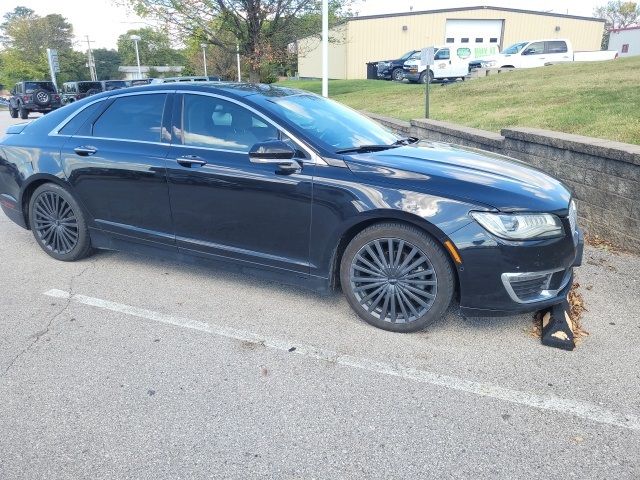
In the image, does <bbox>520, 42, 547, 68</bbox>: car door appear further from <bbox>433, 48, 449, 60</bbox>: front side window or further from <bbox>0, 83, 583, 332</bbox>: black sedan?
<bbox>0, 83, 583, 332</bbox>: black sedan

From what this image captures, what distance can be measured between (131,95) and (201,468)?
3223 millimetres

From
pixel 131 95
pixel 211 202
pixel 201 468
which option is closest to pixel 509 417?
pixel 201 468

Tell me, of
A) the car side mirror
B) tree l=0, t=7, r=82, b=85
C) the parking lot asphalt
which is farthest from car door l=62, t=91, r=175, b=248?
tree l=0, t=7, r=82, b=85

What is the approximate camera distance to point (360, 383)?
2861 millimetres

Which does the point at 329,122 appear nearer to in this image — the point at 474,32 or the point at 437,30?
the point at 437,30

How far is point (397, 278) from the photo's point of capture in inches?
131

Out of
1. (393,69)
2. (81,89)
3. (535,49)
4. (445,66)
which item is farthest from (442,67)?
(81,89)

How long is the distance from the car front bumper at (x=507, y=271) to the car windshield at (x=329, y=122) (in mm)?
1215

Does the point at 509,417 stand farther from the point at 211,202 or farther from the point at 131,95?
the point at 131,95

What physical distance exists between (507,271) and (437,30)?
4218cm

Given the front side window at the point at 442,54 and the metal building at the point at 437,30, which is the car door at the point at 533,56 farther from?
the metal building at the point at 437,30

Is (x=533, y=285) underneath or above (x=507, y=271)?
underneath

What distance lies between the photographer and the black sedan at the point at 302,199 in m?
3.11

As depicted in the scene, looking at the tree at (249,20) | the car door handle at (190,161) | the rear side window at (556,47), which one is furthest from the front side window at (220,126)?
the rear side window at (556,47)
